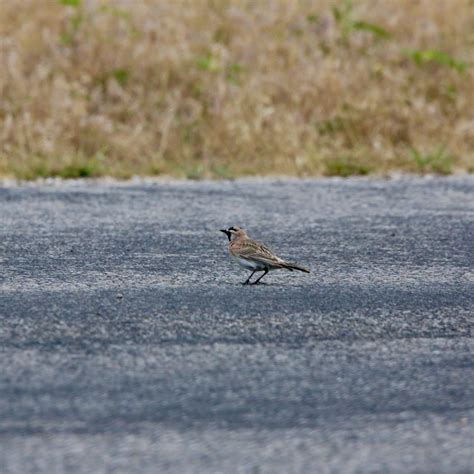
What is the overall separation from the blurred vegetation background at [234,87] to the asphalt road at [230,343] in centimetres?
293

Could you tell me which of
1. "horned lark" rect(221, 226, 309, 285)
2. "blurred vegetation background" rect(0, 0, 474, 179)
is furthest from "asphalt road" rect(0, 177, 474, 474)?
"blurred vegetation background" rect(0, 0, 474, 179)

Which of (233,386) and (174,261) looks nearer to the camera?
(233,386)

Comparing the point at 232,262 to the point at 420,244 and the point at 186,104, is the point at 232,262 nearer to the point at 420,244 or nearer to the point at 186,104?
the point at 420,244

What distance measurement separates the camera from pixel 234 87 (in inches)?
565

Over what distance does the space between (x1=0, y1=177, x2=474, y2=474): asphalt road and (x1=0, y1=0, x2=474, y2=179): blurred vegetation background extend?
2932 millimetres

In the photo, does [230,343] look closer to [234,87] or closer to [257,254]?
[257,254]

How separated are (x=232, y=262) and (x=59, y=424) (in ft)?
10.7

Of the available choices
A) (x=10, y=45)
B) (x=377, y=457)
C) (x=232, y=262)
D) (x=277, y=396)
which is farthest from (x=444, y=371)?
(x=10, y=45)

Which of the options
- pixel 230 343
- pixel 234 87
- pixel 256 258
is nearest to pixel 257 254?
pixel 256 258

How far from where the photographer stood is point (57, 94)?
13.8m

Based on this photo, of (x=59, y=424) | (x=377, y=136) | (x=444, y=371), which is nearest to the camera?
(x=59, y=424)

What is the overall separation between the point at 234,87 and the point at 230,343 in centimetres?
906

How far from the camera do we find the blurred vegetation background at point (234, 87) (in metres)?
12.3

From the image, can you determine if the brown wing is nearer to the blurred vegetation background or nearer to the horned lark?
the horned lark
